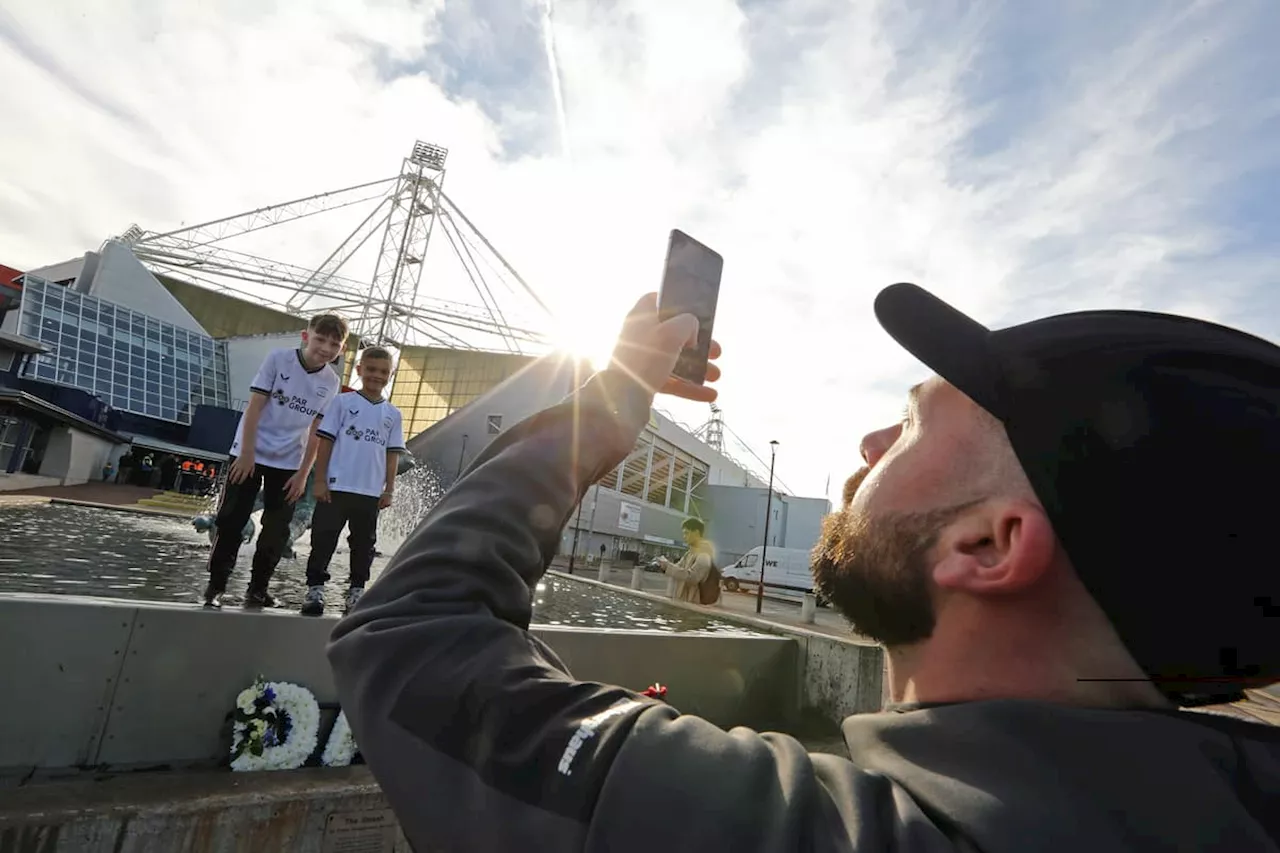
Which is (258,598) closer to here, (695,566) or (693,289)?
(693,289)

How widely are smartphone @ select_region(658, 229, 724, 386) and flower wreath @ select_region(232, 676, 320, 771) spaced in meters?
2.49

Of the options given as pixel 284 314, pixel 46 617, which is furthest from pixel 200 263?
pixel 46 617

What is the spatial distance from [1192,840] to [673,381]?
952 millimetres

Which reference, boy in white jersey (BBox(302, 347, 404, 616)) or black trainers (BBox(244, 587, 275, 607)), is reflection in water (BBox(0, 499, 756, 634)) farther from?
boy in white jersey (BBox(302, 347, 404, 616))

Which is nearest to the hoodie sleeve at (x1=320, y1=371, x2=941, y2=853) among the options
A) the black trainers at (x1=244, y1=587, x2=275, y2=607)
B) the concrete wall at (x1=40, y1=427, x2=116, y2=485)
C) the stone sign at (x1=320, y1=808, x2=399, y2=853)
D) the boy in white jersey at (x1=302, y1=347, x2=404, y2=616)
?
the stone sign at (x1=320, y1=808, x2=399, y2=853)

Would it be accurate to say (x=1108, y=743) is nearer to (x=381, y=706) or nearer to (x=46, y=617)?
(x=381, y=706)

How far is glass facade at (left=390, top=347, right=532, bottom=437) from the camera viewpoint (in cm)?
5606

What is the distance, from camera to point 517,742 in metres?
0.65

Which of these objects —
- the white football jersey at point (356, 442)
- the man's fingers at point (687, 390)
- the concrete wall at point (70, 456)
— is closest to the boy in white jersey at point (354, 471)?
the white football jersey at point (356, 442)

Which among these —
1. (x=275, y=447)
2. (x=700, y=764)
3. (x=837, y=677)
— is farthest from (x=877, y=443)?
(x=837, y=677)

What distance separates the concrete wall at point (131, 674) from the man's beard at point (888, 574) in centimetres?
270

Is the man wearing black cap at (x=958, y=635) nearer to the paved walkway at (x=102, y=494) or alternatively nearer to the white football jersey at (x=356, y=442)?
the white football jersey at (x=356, y=442)

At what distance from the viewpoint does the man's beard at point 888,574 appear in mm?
923

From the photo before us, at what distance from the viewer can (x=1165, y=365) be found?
0.80 m
